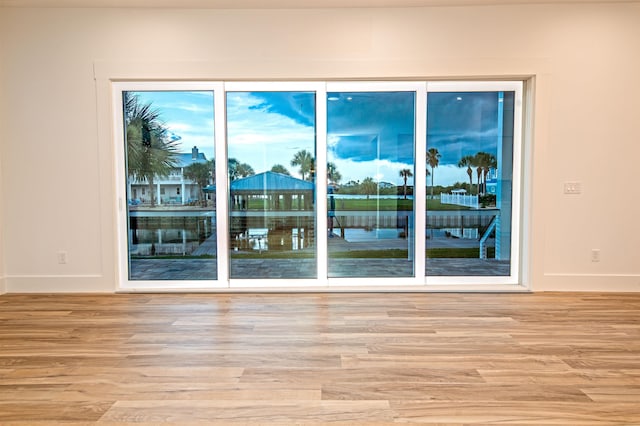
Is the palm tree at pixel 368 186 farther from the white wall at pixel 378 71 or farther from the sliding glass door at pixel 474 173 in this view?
the white wall at pixel 378 71

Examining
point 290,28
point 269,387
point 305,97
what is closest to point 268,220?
point 305,97

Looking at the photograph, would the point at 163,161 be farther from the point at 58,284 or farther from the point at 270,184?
the point at 58,284

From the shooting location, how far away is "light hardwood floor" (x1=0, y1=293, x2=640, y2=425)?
195cm

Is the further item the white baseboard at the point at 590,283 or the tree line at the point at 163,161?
the tree line at the point at 163,161

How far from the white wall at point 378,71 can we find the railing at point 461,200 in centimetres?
60

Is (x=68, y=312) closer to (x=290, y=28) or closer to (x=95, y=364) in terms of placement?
(x=95, y=364)

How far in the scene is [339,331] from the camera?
302cm

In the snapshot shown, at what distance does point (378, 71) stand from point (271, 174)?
5.25ft

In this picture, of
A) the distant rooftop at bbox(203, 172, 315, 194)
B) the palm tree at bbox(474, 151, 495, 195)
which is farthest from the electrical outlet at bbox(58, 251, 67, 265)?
the palm tree at bbox(474, 151, 495, 195)

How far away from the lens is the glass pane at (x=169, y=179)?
13.8 ft

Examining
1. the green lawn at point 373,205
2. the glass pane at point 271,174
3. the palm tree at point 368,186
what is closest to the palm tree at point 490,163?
the green lawn at point 373,205

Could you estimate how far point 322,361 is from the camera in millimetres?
2484

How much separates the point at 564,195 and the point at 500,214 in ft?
2.17

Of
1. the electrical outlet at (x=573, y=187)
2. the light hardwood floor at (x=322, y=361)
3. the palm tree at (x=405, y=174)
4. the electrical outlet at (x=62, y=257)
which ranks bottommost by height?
the light hardwood floor at (x=322, y=361)
